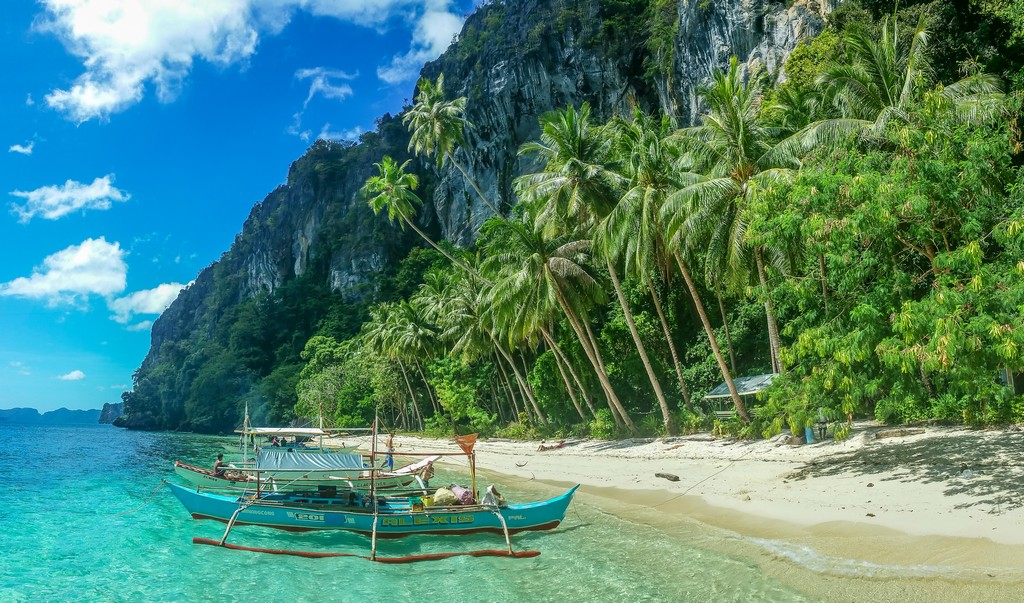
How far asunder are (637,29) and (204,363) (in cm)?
7997

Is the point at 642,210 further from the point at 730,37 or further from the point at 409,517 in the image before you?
the point at 730,37

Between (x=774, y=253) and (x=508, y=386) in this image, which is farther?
(x=508, y=386)

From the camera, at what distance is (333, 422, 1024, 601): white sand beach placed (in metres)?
8.48

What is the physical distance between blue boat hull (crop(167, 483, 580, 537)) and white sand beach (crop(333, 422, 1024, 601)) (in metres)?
2.31

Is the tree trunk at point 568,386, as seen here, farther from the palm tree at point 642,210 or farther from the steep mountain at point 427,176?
the steep mountain at point 427,176

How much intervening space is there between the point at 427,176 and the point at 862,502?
75.1 metres

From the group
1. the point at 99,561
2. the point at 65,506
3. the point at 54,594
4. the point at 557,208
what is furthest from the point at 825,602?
the point at 65,506

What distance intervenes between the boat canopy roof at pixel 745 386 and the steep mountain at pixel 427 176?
67.0 ft

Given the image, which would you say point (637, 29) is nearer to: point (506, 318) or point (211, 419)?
point (506, 318)

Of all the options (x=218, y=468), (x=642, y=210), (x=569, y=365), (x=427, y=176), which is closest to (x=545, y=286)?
(x=569, y=365)

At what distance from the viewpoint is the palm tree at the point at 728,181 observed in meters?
18.3

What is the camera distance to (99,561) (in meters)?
14.2

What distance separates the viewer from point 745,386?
24000 mm

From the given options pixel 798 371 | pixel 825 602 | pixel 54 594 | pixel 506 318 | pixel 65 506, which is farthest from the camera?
pixel 506 318
